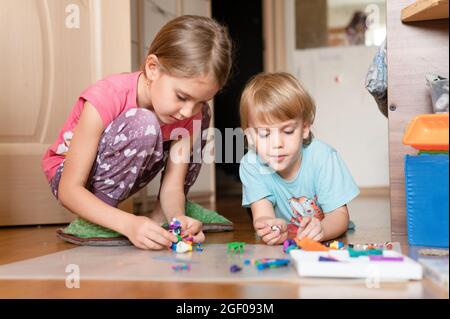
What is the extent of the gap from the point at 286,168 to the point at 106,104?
17.3 inches

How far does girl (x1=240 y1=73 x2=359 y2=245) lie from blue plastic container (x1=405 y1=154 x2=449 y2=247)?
0.61ft

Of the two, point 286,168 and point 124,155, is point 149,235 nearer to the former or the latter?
point 124,155

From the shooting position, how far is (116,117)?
4.07 ft

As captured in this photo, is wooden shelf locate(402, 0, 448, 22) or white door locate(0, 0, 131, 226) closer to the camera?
wooden shelf locate(402, 0, 448, 22)

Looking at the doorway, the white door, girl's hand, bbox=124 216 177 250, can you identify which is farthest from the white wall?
girl's hand, bbox=124 216 177 250

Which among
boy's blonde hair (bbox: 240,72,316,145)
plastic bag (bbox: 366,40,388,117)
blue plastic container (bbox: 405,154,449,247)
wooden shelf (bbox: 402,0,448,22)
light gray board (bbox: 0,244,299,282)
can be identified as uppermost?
wooden shelf (bbox: 402,0,448,22)

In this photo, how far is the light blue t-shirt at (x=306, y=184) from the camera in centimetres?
128

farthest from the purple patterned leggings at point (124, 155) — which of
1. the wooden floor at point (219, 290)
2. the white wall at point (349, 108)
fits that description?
the white wall at point (349, 108)

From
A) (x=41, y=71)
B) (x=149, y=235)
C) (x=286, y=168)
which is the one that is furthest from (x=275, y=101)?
(x=41, y=71)

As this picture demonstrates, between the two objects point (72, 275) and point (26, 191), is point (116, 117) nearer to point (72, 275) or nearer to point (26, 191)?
point (72, 275)

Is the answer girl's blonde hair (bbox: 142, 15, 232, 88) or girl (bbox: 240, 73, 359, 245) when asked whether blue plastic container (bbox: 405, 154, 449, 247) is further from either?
girl's blonde hair (bbox: 142, 15, 232, 88)

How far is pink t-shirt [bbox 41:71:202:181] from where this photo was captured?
1217 mm

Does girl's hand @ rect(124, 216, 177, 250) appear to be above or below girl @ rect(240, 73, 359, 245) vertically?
below

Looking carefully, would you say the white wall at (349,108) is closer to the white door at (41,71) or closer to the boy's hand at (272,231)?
the white door at (41,71)
